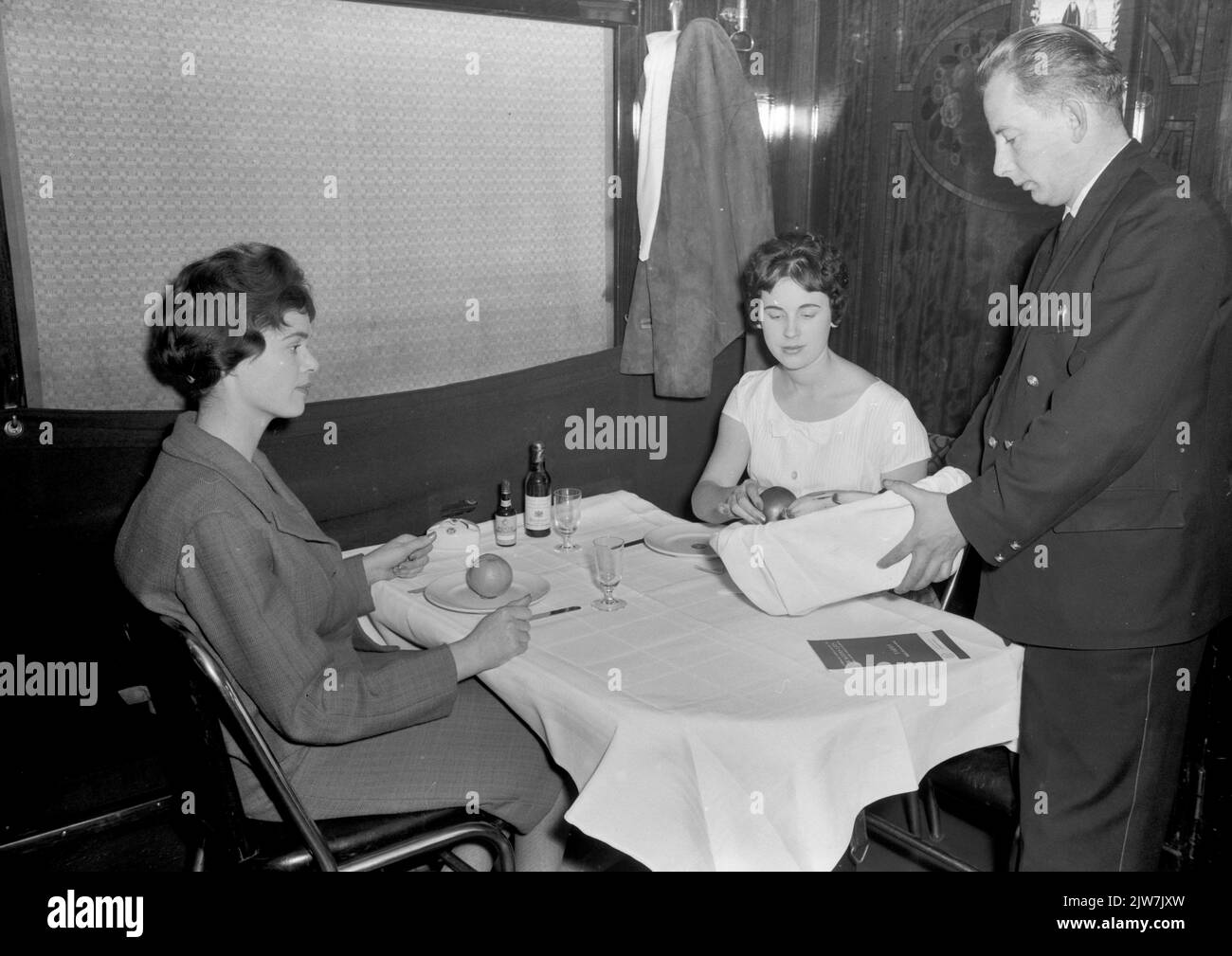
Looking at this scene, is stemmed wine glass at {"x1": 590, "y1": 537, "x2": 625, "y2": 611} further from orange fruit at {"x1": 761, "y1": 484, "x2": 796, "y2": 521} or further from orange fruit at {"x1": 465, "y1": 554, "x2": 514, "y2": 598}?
orange fruit at {"x1": 761, "y1": 484, "x2": 796, "y2": 521}

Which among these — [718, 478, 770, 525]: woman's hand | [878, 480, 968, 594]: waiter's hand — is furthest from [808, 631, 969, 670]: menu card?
[718, 478, 770, 525]: woman's hand

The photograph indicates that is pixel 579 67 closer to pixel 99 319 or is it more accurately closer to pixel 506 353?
pixel 506 353

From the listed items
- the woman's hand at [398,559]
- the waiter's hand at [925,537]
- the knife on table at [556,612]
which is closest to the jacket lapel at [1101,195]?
the waiter's hand at [925,537]

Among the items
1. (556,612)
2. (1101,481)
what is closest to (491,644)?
(556,612)

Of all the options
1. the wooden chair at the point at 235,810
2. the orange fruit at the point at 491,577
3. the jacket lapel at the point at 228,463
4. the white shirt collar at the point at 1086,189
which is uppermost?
the white shirt collar at the point at 1086,189

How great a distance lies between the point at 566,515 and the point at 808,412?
0.69 metres

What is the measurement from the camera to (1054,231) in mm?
2092

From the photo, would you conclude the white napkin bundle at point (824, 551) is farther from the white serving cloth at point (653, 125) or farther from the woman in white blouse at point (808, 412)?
the white serving cloth at point (653, 125)

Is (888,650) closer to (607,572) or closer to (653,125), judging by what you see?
(607,572)

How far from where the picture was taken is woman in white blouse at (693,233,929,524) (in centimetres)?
258

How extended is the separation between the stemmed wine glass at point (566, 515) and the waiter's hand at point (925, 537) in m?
0.77

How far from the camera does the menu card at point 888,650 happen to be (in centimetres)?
176
